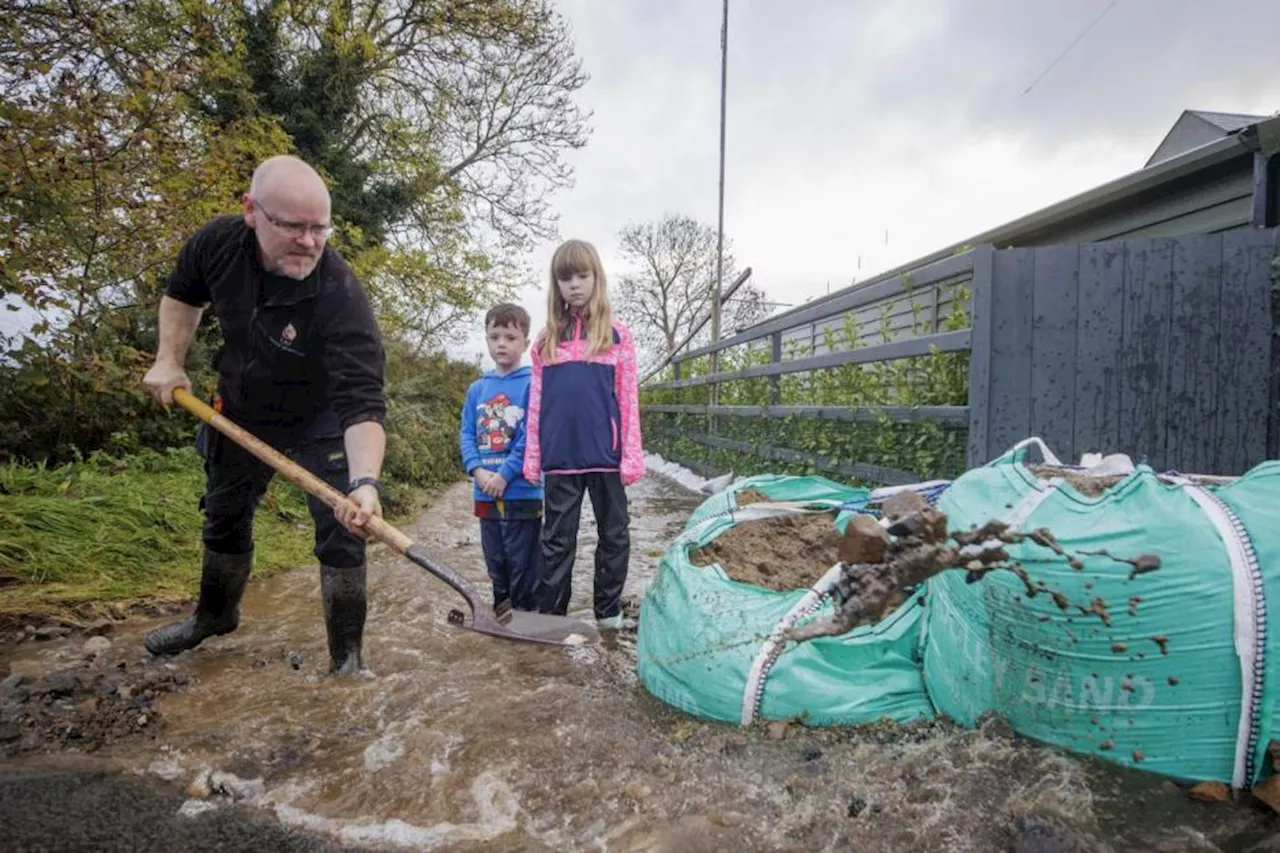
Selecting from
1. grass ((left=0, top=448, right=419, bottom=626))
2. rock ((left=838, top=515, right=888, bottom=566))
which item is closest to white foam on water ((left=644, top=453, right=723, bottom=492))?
grass ((left=0, top=448, right=419, bottom=626))

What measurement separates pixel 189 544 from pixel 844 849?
4155 millimetres

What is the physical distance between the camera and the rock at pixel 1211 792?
64.9 inches

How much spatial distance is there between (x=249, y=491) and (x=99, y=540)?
1.87 meters

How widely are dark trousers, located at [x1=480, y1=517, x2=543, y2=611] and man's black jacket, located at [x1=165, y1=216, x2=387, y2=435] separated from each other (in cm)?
118

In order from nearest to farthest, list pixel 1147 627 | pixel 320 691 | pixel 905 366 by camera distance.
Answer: pixel 1147 627
pixel 320 691
pixel 905 366

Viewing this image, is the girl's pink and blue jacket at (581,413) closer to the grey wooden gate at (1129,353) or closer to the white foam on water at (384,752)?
the white foam on water at (384,752)

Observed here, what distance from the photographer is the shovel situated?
96.2 inches

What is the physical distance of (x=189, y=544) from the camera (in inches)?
174

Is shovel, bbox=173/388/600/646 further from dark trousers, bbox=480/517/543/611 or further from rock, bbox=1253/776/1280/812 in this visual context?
rock, bbox=1253/776/1280/812

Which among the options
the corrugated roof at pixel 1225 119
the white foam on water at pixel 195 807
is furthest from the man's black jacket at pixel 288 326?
the corrugated roof at pixel 1225 119

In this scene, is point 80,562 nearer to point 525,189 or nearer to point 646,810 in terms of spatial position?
point 646,810

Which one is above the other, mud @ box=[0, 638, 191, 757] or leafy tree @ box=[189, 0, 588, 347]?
leafy tree @ box=[189, 0, 588, 347]

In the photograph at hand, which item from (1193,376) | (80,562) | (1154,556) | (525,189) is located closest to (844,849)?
(1154,556)

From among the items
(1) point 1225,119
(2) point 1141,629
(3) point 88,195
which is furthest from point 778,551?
(1) point 1225,119
